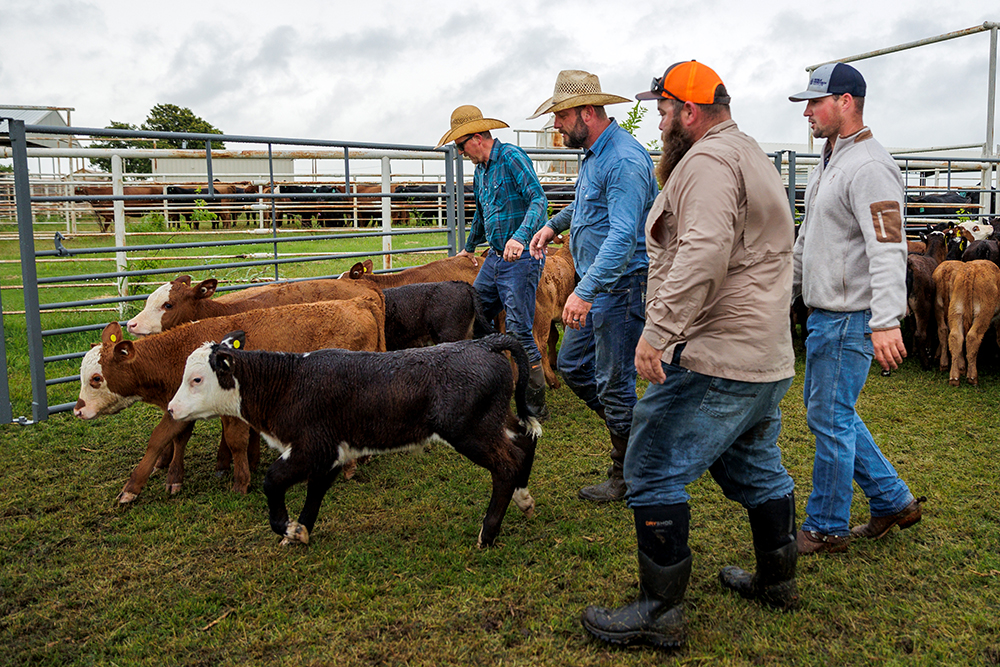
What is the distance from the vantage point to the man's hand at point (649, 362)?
280cm

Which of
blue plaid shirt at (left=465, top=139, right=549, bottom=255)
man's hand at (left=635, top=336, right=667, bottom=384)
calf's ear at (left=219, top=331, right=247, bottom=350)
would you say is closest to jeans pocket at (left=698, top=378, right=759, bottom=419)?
man's hand at (left=635, top=336, right=667, bottom=384)

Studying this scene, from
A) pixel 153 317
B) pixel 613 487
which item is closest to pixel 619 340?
pixel 613 487

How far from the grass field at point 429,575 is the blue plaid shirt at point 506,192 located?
6.47 feet

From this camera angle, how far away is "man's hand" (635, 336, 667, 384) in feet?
9.18

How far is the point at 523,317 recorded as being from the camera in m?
6.32

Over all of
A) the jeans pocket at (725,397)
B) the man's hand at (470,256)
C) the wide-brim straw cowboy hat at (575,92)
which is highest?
the wide-brim straw cowboy hat at (575,92)

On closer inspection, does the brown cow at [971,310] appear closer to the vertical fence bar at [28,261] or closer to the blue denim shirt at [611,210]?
the blue denim shirt at [611,210]

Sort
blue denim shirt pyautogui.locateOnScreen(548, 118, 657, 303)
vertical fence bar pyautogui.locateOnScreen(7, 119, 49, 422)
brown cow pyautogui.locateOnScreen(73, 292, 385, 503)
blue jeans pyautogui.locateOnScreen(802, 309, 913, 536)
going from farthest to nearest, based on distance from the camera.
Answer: vertical fence bar pyautogui.locateOnScreen(7, 119, 49, 422) < brown cow pyautogui.locateOnScreen(73, 292, 385, 503) < blue denim shirt pyautogui.locateOnScreen(548, 118, 657, 303) < blue jeans pyautogui.locateOnScreen(802, 309, 913, 536)

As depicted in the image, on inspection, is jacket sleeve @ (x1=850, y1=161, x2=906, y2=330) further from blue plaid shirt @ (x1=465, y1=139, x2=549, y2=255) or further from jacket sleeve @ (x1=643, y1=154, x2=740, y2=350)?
blue plaid shirt @ (x1=465, y1=139, x2=549, y2=255)

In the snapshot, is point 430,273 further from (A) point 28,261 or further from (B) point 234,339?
(A) point 28,261

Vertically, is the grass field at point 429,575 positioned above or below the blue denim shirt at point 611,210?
below

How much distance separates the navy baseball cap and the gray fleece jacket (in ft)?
0.69

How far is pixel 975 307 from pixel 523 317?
194 inches

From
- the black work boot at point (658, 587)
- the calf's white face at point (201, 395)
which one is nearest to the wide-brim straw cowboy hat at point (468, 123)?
the calf's white face at point (201, 395)
